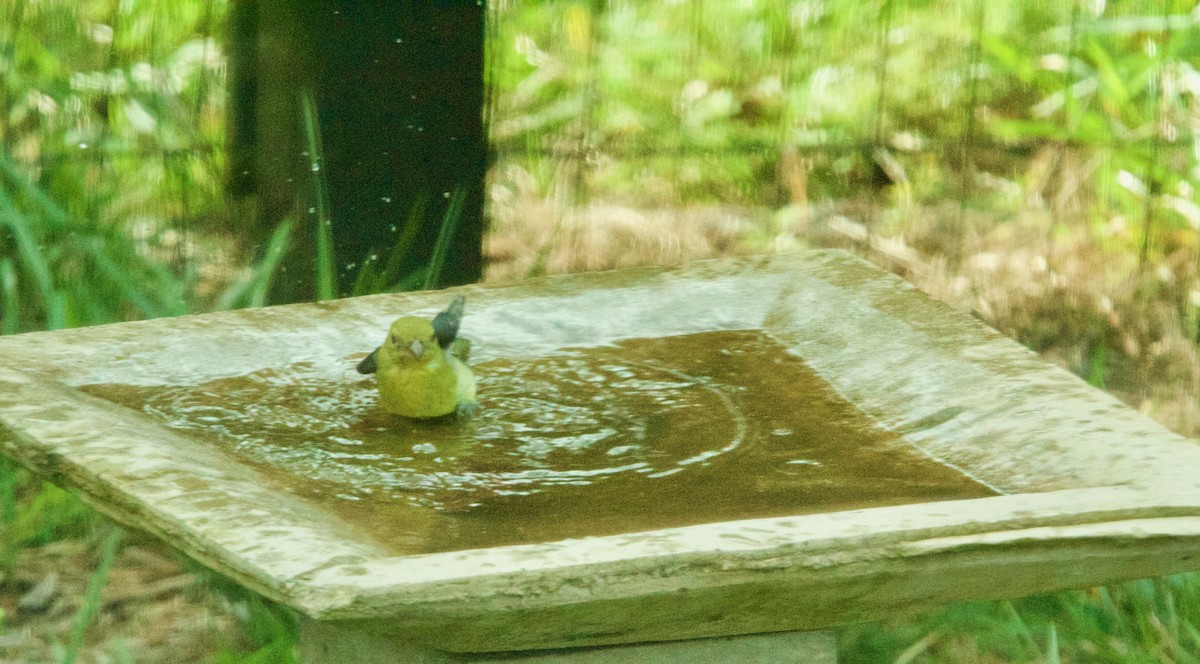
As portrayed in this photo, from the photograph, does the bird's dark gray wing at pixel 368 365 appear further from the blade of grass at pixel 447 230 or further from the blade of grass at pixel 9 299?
the blade of grass at pixel 9 299

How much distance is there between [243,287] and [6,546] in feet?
2.49

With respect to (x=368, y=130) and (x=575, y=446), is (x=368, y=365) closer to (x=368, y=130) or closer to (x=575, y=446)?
(x=575, y=446)

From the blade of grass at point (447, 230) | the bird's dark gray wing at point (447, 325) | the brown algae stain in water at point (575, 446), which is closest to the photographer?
the brown algae stain in water at point (575, 446)

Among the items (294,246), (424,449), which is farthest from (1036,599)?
(294,246)

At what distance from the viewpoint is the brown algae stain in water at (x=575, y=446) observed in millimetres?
1940

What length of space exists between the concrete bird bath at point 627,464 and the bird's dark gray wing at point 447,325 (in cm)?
12

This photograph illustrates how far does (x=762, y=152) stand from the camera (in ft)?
15.4

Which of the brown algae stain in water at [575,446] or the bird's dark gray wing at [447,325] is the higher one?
the bird's dark gray wing at [447,325]

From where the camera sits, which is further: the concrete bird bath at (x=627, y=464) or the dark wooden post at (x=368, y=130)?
the dark wooden post at (x=368, y=130)

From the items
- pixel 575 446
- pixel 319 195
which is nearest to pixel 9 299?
pixel 319 195

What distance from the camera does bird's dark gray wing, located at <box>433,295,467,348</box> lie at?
7.90 ft

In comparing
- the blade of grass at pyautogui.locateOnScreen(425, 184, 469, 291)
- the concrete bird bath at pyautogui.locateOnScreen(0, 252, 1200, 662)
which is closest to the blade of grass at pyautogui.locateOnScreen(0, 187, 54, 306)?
the blade of grass at pyautogui.locateOnScreen(425, 184, 469, 291)

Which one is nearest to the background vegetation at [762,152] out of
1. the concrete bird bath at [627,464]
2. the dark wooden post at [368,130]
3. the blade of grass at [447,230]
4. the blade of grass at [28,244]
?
the blade of grass at [28,244]

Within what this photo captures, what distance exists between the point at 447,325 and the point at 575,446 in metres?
0.32
